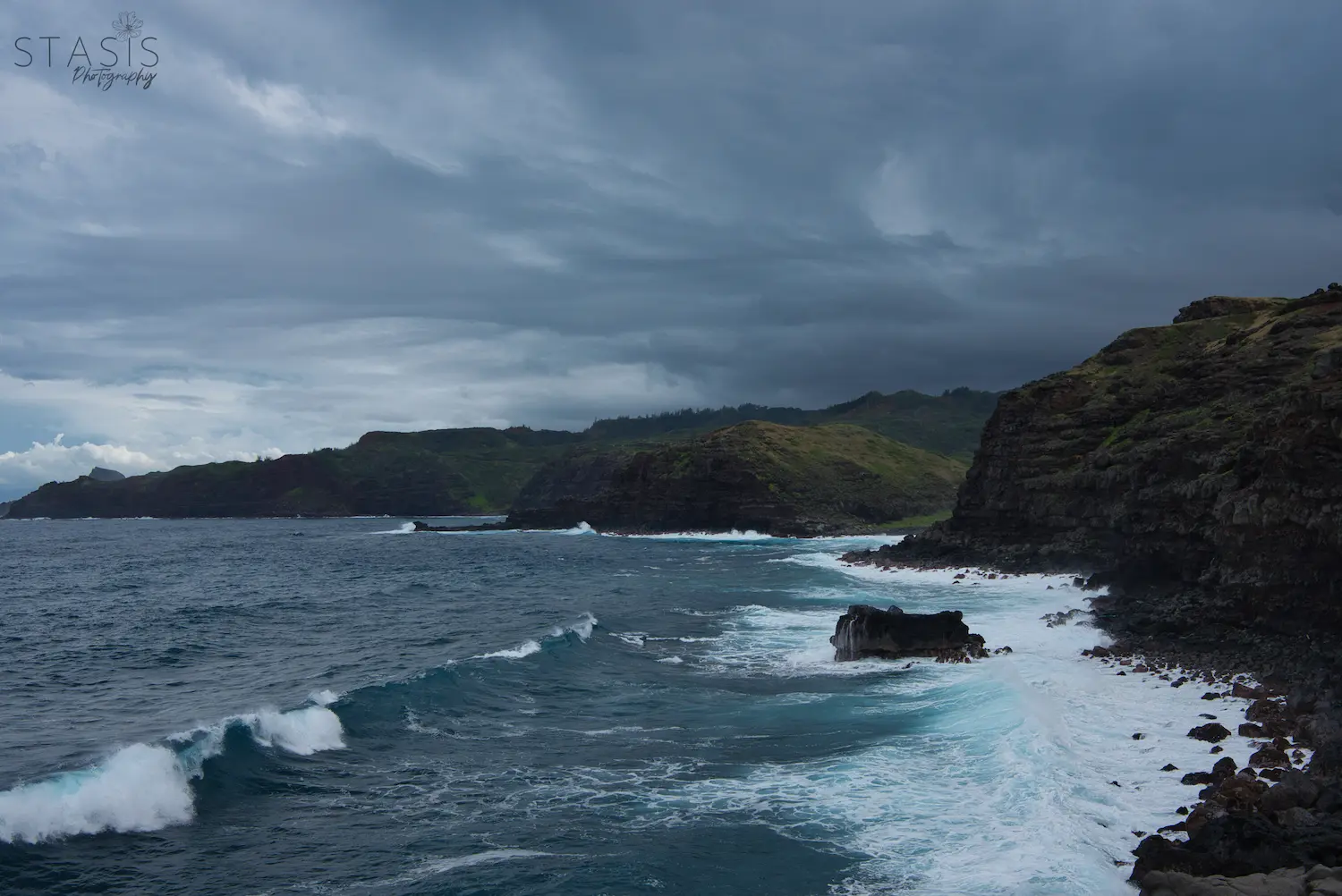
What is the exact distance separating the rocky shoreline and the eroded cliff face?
3.07 meters

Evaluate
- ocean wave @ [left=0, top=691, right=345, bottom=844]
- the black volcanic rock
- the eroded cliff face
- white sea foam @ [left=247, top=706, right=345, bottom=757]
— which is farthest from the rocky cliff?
ocean wave @ [left=0, top=691, right=345, bottom=844]

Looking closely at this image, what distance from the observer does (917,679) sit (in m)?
32.6

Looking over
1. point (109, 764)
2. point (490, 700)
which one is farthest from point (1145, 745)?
point (109, 764)

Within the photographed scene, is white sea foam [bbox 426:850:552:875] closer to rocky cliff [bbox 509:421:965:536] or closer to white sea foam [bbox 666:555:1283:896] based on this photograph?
white sea foam [bbox 666:555:1283:896]

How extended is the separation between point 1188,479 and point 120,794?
136ft

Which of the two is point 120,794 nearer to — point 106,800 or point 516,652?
point 106,800

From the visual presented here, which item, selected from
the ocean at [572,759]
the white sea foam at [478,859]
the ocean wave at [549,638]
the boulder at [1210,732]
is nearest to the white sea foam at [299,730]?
the ocean at [572,759]

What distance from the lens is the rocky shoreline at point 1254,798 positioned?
43.8 feet

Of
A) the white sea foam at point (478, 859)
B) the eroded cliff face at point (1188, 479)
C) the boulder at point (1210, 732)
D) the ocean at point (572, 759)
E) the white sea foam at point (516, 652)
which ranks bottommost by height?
the white sea foam at point (478, 859)

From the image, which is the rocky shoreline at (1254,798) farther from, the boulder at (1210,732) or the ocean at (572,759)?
the ocean at (572,759)

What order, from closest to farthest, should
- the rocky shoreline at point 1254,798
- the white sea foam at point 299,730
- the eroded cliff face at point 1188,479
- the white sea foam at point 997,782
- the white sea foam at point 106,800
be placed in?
the rocky shoreline at point 1254,798, the white sea foam at point 997,782, the white sea foam at point 106,800, the white sea foam at point 299,730, the eroded cliff face at point 1188,479

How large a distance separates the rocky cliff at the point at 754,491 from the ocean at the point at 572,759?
10290 cm

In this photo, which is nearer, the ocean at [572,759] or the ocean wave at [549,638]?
the ocean at [572,759]

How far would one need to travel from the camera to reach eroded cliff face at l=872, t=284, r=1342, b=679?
29.5 metres
